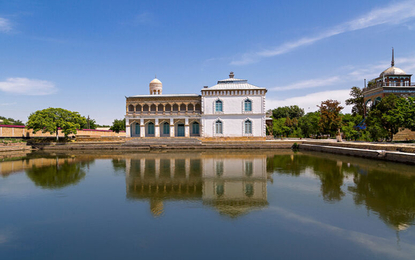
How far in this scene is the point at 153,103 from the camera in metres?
35.8

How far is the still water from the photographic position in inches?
185

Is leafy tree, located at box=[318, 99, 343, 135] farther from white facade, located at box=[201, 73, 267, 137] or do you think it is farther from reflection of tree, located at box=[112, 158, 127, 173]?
reflection of tree, located at box=[112, 158, 127, 173]

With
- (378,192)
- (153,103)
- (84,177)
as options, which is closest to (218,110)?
(153,103)

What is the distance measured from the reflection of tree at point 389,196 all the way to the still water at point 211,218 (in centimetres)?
3

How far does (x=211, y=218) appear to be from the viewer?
632 cm

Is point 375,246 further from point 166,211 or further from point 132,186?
point 132,186

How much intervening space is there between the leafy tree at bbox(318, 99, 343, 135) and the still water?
2167cm

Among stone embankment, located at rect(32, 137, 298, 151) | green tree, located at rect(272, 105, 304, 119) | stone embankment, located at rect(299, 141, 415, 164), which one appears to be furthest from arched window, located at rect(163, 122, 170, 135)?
green tree, located at rect(272, 105, 304, 119)

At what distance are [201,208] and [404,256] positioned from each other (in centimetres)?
460

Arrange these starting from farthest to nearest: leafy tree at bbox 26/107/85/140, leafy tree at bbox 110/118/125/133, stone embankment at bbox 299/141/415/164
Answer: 1. leafy tree at bbox 110/118/125/133
2. leafy tree at bbox 26/107/85/140
3. stone embankment at bbox 299/141/415/164

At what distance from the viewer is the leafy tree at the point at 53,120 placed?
29641 mm

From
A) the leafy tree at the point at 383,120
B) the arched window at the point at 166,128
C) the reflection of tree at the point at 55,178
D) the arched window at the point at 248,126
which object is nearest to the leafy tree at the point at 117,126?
the arched window at the point at 166,128

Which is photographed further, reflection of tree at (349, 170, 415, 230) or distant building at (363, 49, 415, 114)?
distant building at (363, 49, 415, 114)

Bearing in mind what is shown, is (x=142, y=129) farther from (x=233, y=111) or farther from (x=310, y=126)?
(x=310, y=126)
